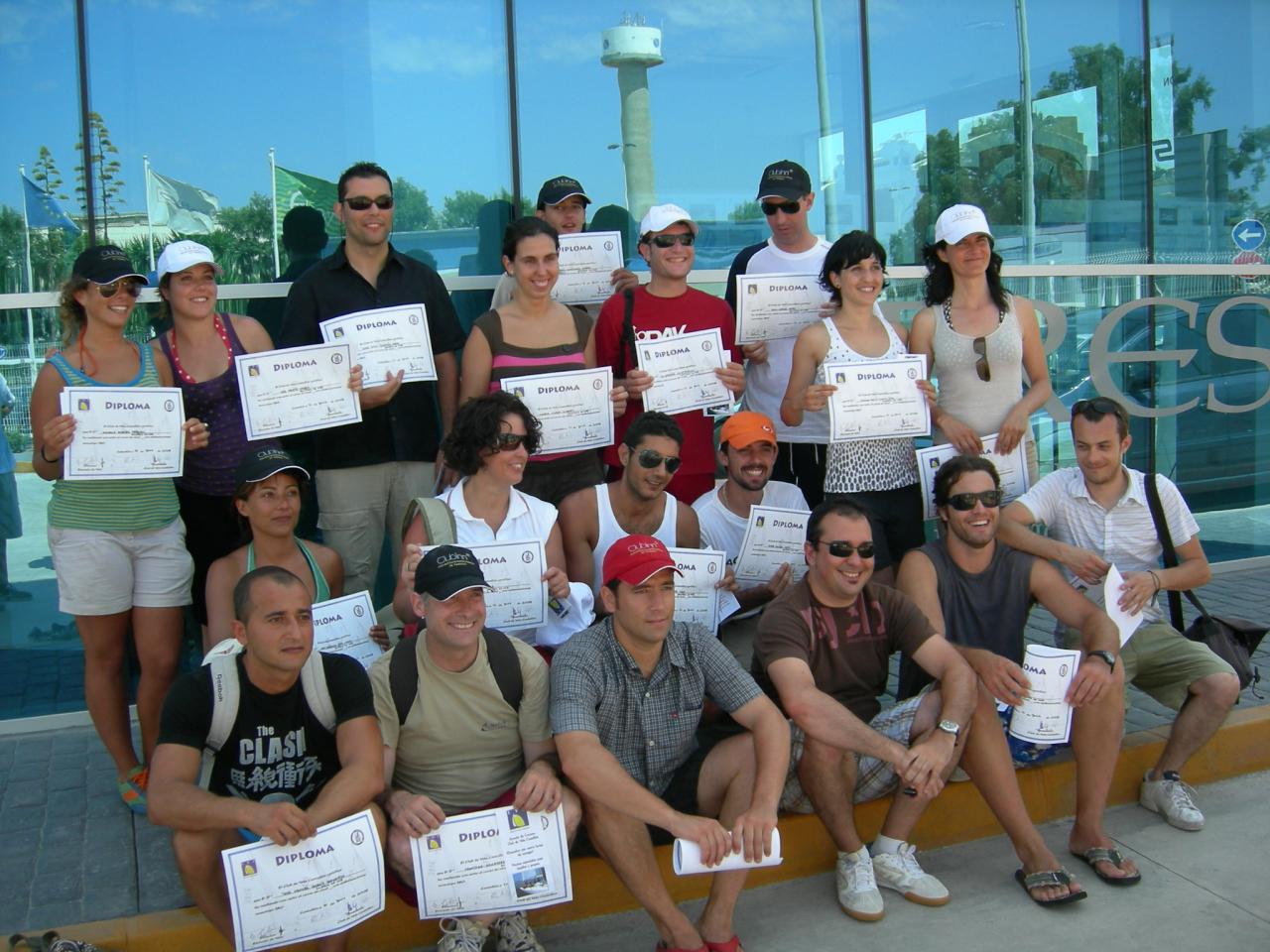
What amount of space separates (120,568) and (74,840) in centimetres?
99

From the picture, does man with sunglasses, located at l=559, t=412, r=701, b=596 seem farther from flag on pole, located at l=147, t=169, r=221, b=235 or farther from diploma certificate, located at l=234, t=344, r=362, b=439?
flag on pole, located at l=147, t=169, r=221, b=235

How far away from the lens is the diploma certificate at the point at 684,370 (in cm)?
519

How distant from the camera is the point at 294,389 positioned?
475cm

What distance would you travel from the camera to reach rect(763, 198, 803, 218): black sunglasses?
5.45 meters

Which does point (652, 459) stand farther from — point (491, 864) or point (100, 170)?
point (100, 170)

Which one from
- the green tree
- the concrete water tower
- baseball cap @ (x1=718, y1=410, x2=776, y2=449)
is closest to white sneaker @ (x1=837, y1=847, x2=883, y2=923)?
baseball cap @ (x1=718, y1=410, x2=776, y2=449)

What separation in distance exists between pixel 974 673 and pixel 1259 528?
5015mm

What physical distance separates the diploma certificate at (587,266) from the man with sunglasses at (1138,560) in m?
2.08

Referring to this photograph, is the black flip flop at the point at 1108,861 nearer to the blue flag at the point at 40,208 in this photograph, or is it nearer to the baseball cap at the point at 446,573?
the baseball cap at the point at 446,573

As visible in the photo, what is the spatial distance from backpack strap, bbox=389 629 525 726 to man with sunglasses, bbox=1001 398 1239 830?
225 cm

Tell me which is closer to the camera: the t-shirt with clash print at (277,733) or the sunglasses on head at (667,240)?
the t-shirt with clash print at (277,733)

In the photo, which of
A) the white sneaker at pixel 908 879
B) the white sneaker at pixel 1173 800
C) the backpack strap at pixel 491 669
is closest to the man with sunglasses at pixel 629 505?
the backpack strap at pixel 491 669

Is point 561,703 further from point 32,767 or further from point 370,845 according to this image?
point 32,767

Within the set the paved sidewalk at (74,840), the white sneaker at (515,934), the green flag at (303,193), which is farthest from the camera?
the green flag at (303,193)
